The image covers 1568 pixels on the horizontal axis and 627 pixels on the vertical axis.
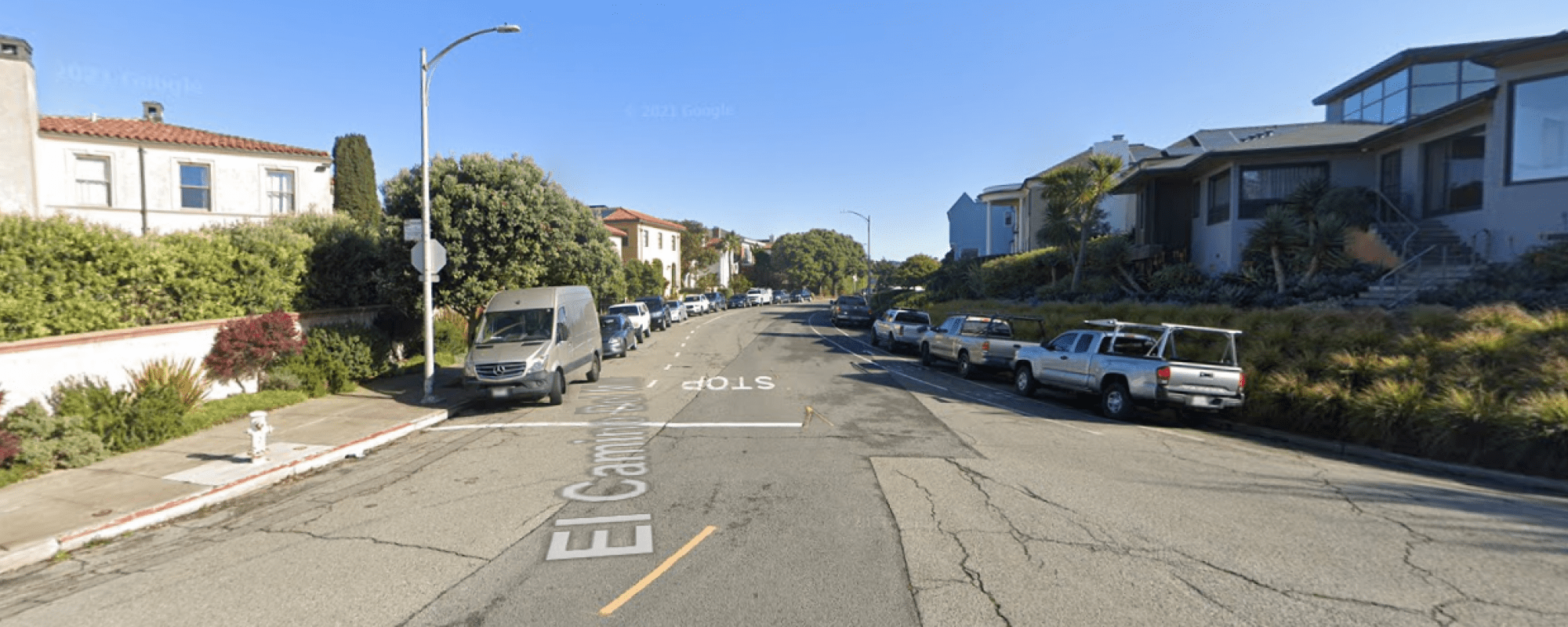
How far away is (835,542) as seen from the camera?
589 centimetres

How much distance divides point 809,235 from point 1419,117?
277 feet

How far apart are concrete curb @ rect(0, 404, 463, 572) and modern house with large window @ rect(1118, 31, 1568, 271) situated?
2236cm

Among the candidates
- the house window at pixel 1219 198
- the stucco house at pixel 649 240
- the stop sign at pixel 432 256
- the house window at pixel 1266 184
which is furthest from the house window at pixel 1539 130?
the stucco house at pixel 649 240

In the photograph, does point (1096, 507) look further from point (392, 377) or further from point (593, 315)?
point (392, 377)

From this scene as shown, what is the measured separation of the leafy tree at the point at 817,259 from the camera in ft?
322

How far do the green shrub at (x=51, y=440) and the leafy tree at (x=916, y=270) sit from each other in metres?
48.8

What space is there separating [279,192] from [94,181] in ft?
15.3

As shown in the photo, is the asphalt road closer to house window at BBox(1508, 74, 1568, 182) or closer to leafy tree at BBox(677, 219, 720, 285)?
house window at BBox(1508, 74, 1568, 182)

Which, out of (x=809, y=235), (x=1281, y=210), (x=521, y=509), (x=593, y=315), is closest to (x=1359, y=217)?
(x=1281, y=210)

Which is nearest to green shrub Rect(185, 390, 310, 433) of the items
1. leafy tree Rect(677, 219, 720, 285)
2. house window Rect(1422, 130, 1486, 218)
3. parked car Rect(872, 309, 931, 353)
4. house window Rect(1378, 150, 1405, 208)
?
parked car Rect(872, 309, 931, 353)

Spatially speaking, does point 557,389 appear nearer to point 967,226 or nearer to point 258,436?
point 258,436

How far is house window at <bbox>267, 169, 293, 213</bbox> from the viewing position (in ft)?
80.5

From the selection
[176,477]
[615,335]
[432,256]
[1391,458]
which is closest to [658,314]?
[615,335]

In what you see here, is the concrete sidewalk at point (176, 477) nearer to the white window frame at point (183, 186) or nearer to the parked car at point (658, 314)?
the white window frame at point (183, 186)
